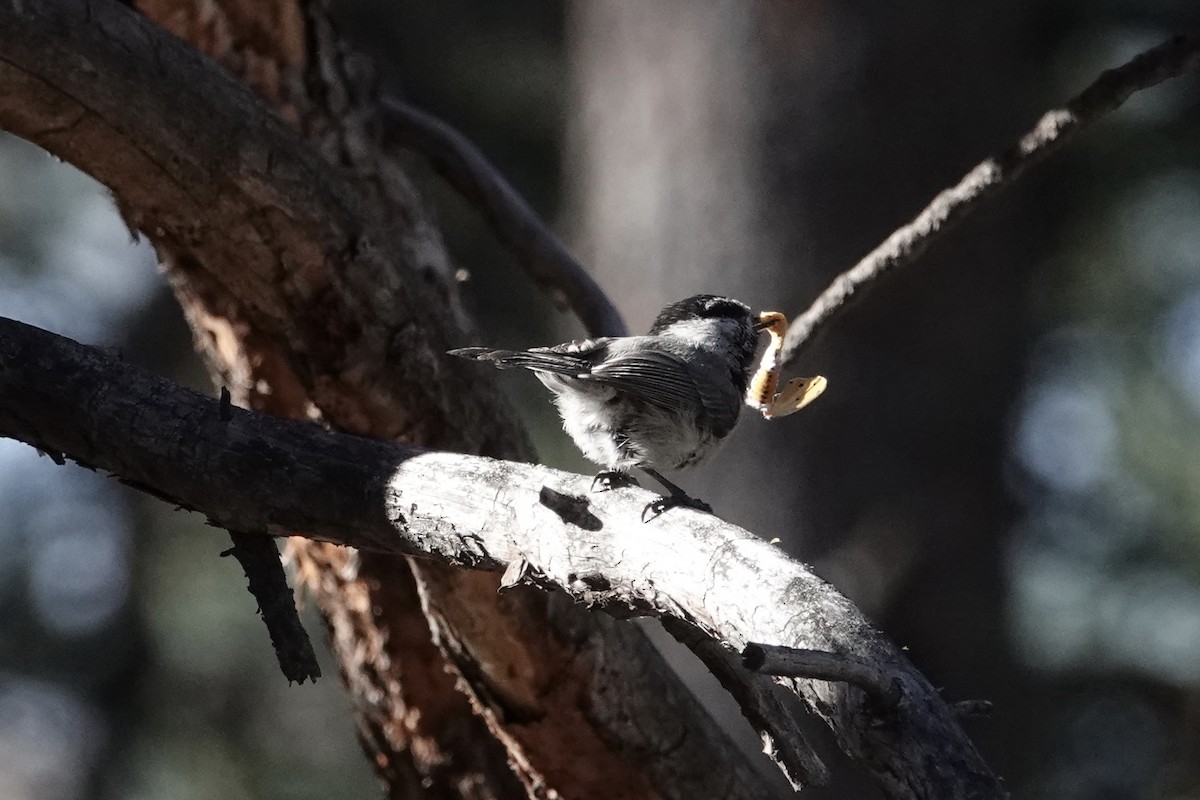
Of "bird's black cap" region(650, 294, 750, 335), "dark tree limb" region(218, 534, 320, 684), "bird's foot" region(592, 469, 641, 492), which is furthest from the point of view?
"bird's black cap" region(650, 294, 750, 335)

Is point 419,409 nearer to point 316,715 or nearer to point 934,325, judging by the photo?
point 934,325

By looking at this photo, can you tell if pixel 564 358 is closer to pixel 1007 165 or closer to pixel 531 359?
pixel 531 359

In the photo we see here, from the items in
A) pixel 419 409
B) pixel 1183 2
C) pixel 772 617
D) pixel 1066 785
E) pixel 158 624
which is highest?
pixel 158 624

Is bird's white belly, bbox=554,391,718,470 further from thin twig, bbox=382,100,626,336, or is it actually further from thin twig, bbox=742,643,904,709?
thin twig, bbox=742,643,904,709

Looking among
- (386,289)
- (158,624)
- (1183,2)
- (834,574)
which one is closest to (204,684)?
(158,624)

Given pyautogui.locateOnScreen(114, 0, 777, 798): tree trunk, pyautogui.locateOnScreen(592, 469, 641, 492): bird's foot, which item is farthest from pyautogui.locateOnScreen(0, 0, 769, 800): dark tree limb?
pyautogui.locateOnScreen(592, 469, 641, 492): bird's foot

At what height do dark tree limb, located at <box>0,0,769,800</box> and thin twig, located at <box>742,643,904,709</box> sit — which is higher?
dark tree limb, located at <box>0,0,769,800</box>

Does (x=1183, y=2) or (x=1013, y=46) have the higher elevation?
(x=1183, y=2)

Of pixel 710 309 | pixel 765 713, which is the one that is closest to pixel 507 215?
pixel 710 309
